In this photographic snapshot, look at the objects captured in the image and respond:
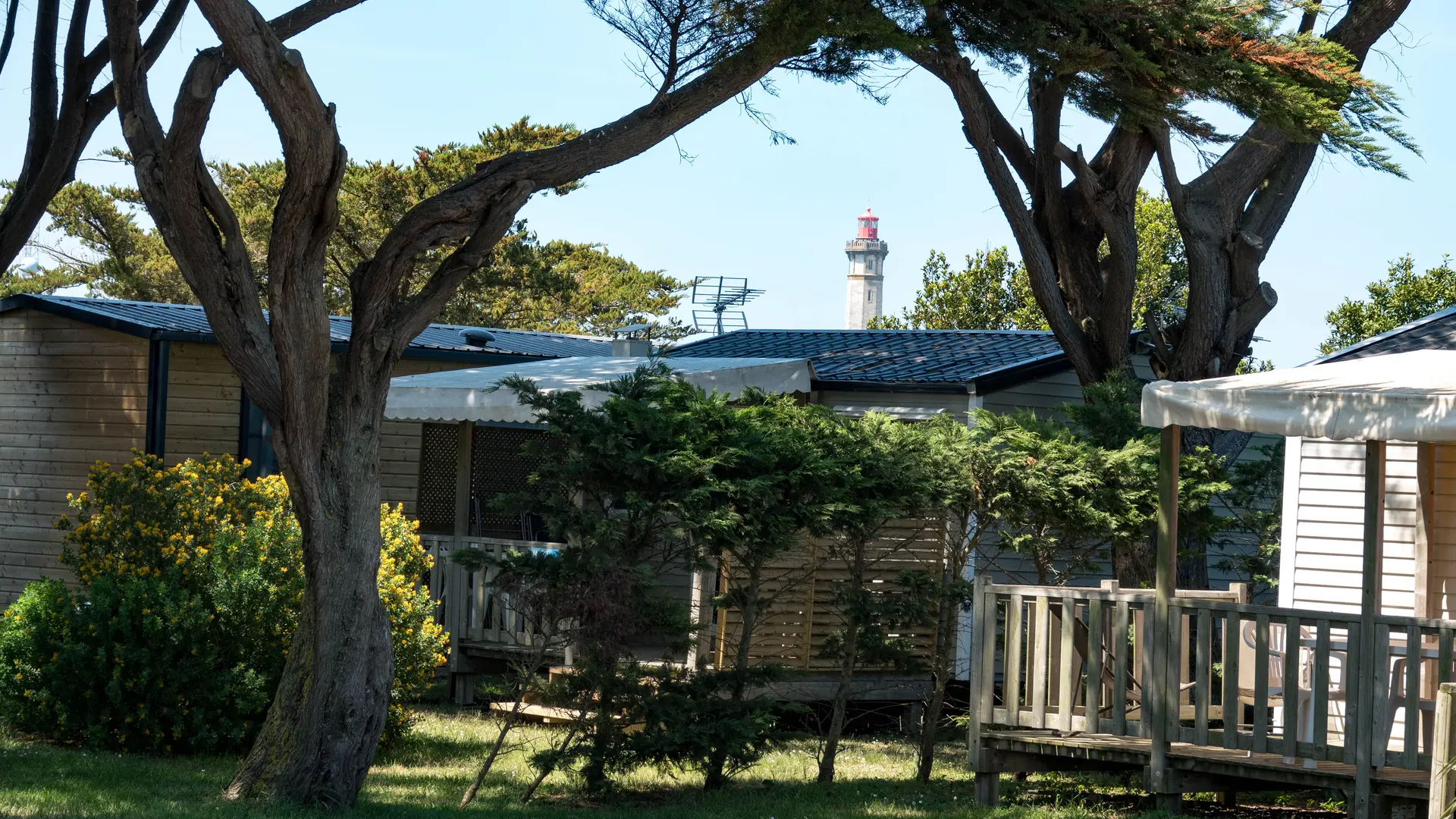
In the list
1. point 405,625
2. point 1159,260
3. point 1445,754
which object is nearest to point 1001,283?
point 1159,260

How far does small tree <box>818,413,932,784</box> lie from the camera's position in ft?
29.2

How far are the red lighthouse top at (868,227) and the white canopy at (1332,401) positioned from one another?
113 m

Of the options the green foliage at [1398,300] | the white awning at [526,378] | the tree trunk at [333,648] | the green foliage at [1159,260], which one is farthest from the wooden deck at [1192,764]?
the green foliage at [1159,260]

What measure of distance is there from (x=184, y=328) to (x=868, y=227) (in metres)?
109

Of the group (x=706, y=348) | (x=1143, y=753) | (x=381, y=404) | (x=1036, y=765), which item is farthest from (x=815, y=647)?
(x=706, y=348)

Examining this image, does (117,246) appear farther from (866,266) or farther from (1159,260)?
(866,266)

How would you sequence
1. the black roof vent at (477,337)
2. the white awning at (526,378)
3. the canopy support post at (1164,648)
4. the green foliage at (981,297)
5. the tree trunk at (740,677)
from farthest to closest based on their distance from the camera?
the green foliage at (981,297) < the black roof vent at (477,337) < the white awning at (526,378) < the tree trunk at (740,677) < the canopy support post at (1164,648)

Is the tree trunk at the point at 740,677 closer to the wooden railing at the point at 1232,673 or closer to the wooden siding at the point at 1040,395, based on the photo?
the wooden railing at the point at 1232,673

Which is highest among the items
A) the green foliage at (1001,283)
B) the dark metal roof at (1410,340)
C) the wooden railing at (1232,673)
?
the green foliage at (1001,283)

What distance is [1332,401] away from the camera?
7.11m

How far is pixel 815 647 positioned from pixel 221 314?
580 centimetres

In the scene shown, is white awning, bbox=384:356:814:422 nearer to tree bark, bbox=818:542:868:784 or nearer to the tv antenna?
tree bark, bbox=818:542:868:784

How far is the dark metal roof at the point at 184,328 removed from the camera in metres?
13.3

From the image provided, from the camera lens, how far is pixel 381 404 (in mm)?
7934
